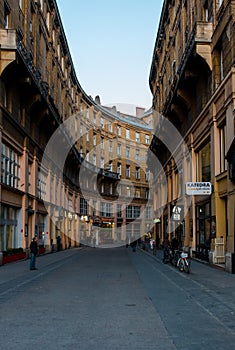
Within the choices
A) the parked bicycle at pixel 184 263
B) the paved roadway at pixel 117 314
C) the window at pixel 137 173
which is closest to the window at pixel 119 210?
the window at pixel 137 173

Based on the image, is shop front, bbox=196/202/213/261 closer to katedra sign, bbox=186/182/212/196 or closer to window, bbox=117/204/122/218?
katedra sign, bbox=186/182/212/196

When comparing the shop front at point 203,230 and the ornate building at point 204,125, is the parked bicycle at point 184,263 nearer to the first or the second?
the ornate building at point 204,125

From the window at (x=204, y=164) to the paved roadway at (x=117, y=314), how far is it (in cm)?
919

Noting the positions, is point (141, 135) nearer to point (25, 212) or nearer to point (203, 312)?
point (25, 212)

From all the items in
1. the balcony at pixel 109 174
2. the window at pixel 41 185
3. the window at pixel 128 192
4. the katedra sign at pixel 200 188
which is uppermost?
the balcony at pixel 109 174

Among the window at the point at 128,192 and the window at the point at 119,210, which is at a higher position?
the window at the point at 128,192

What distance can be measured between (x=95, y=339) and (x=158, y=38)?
142ft

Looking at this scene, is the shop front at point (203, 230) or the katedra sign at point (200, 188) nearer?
the katedra sign at point (200, 188)

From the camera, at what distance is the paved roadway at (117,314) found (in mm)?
7374

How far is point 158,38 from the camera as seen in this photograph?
47594 mm

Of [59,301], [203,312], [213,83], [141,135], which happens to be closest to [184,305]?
[203,312]

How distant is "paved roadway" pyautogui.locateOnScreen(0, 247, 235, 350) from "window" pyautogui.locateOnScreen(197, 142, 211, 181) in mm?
9186

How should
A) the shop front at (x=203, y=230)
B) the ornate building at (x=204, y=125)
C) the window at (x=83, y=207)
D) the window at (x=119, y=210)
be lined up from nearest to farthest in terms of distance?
the ornate building at (x=204, y=125)
the shop front at (x=203, y=230)
the window at (x=83, y=207)
the window at (x=119, y=210)

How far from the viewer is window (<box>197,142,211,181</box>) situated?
2492 centimetres
